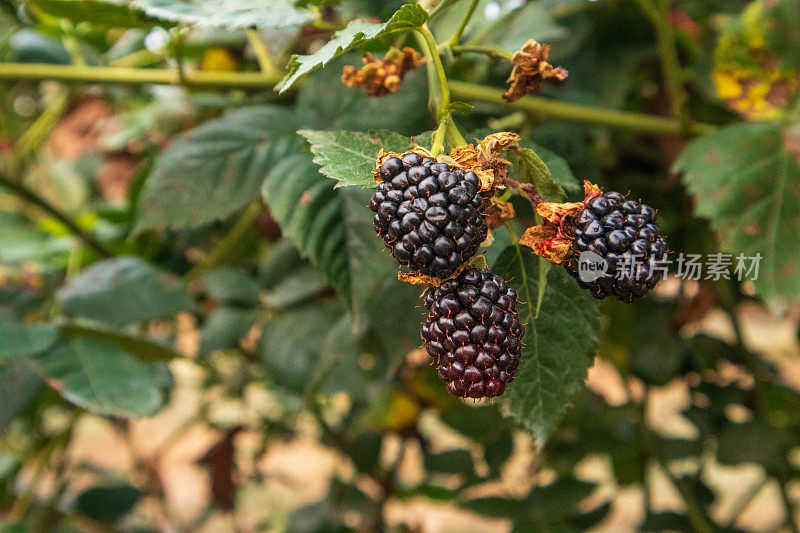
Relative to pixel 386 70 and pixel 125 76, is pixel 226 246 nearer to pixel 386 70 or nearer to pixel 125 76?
pixel 125 76

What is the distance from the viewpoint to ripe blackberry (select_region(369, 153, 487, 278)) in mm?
330

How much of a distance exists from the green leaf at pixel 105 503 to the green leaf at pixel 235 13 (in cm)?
92

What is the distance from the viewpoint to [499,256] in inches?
16.3

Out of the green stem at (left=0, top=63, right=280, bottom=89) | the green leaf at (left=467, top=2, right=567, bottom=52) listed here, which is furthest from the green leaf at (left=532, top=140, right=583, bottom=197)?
the green stem at (left=0, top=63, right=280, bottom=89)

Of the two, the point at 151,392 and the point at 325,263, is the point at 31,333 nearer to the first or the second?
the point at 151,392

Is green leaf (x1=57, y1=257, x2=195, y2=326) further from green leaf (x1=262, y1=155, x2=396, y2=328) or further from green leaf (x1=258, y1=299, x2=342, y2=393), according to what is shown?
green leaf (x1=262, y1=155, x2=396, y2=328)

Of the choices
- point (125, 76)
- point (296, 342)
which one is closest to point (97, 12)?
point (125, 76)

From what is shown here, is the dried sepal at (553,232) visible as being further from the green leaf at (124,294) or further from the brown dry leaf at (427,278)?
the green leaf at (124,294)

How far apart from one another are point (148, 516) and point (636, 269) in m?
1.60

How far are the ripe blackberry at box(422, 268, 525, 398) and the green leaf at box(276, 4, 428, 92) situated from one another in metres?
0.15

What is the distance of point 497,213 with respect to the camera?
0.39m

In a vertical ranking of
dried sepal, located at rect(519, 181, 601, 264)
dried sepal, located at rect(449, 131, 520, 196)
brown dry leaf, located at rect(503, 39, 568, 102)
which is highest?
brown dry leaf, located at rect(503, 39, 568, 102)

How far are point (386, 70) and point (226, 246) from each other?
52 cm

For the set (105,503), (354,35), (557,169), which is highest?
(354,35)
